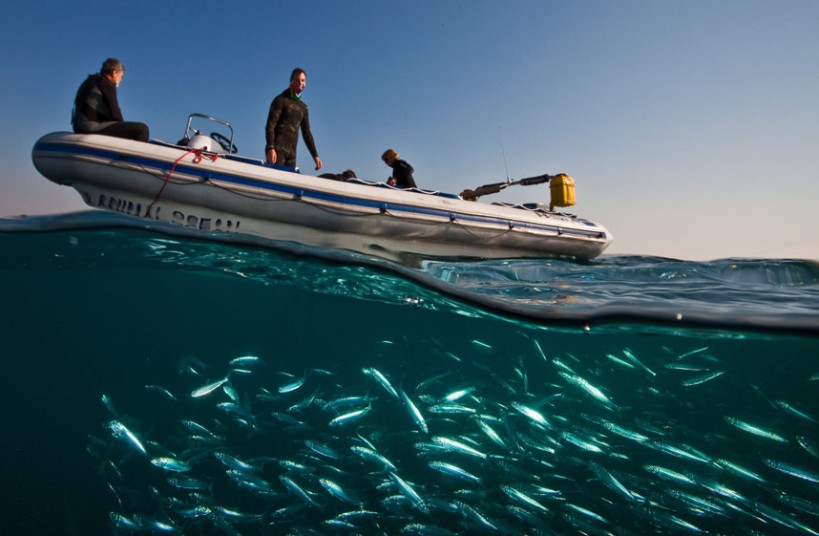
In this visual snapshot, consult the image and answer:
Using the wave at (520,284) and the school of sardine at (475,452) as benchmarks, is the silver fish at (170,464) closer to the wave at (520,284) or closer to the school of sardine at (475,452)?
the school of sardine at (475,452)

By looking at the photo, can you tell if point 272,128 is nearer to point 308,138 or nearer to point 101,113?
point 308,138

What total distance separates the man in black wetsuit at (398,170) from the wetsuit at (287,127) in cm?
230

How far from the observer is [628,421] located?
32.6ft

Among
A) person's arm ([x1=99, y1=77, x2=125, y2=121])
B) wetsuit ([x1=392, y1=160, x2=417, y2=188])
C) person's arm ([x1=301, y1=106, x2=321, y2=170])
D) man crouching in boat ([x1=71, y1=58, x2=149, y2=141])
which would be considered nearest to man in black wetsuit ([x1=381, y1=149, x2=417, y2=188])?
wetsuit ([x1=392, y1=160, x2=417, y2=188])

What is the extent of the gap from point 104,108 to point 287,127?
3152 millimetres

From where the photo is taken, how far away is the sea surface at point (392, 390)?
15.4ft

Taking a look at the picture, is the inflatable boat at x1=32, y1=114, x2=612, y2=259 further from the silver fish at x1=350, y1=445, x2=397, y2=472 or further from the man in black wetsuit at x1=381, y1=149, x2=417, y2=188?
the silver fish at x1=350, y1=445, x2=397, y2=472

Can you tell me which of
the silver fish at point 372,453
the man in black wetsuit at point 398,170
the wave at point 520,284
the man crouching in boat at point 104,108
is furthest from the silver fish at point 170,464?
the man in black wetsuit at point 398,170

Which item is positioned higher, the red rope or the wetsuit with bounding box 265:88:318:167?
the wetsuit with bounding box 265:88:318:167

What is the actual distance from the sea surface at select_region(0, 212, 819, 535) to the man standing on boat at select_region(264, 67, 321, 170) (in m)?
2.67

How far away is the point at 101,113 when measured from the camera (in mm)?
7527

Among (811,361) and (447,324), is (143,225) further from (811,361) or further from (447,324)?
(811,361)

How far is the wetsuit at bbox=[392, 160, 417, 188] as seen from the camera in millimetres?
10734

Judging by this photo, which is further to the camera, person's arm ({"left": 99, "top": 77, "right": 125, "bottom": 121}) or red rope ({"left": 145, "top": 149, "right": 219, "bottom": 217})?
red rope ({"left": 145, "top": 149, "right": 219, "bottom": 217})
